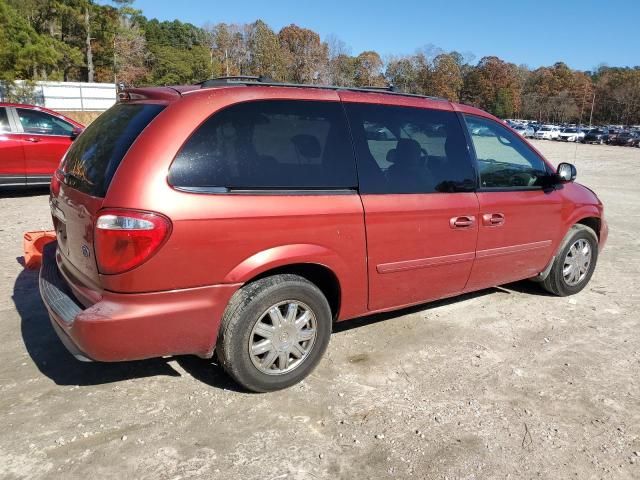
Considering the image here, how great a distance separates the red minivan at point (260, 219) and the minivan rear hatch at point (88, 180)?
0.01 m

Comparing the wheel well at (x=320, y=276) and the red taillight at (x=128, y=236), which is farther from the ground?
the red taillight at (x=128, y=236)

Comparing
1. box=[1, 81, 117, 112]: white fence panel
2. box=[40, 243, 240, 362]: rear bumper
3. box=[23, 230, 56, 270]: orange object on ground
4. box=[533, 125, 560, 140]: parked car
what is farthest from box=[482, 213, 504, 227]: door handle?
box=[533, 125, 560, 140]: parked car

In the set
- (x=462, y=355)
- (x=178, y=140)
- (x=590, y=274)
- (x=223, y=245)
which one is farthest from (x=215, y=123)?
(x=590, y=274)

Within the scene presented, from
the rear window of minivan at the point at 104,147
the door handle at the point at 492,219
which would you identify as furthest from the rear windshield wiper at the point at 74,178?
the door handle at the point at 492,219

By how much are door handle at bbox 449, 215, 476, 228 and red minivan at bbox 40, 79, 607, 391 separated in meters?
0.02

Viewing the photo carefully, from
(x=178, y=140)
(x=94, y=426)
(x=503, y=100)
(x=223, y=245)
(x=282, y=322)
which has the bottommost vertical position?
(x=94, y=426)

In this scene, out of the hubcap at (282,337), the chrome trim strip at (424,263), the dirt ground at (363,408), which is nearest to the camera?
the dirt ground at (363,408)

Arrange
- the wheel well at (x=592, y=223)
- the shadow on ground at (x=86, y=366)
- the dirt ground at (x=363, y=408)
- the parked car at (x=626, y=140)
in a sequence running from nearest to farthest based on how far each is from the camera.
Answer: the dirt ground at (x=363, y=408), the shadow on ground at (x=86, y=366), the wheel well at (x=592, y=223), the parked car at (x=626, y=140)

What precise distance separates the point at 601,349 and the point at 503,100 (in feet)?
355

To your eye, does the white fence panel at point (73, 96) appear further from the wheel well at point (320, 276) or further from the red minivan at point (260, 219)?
the wheel well at point (320, 276)

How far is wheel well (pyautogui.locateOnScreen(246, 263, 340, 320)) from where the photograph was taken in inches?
127

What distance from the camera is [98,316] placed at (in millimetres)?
2732

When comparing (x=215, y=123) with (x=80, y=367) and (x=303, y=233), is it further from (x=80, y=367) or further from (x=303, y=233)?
(x=80, y=367)

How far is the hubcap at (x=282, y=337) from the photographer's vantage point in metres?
3.16
